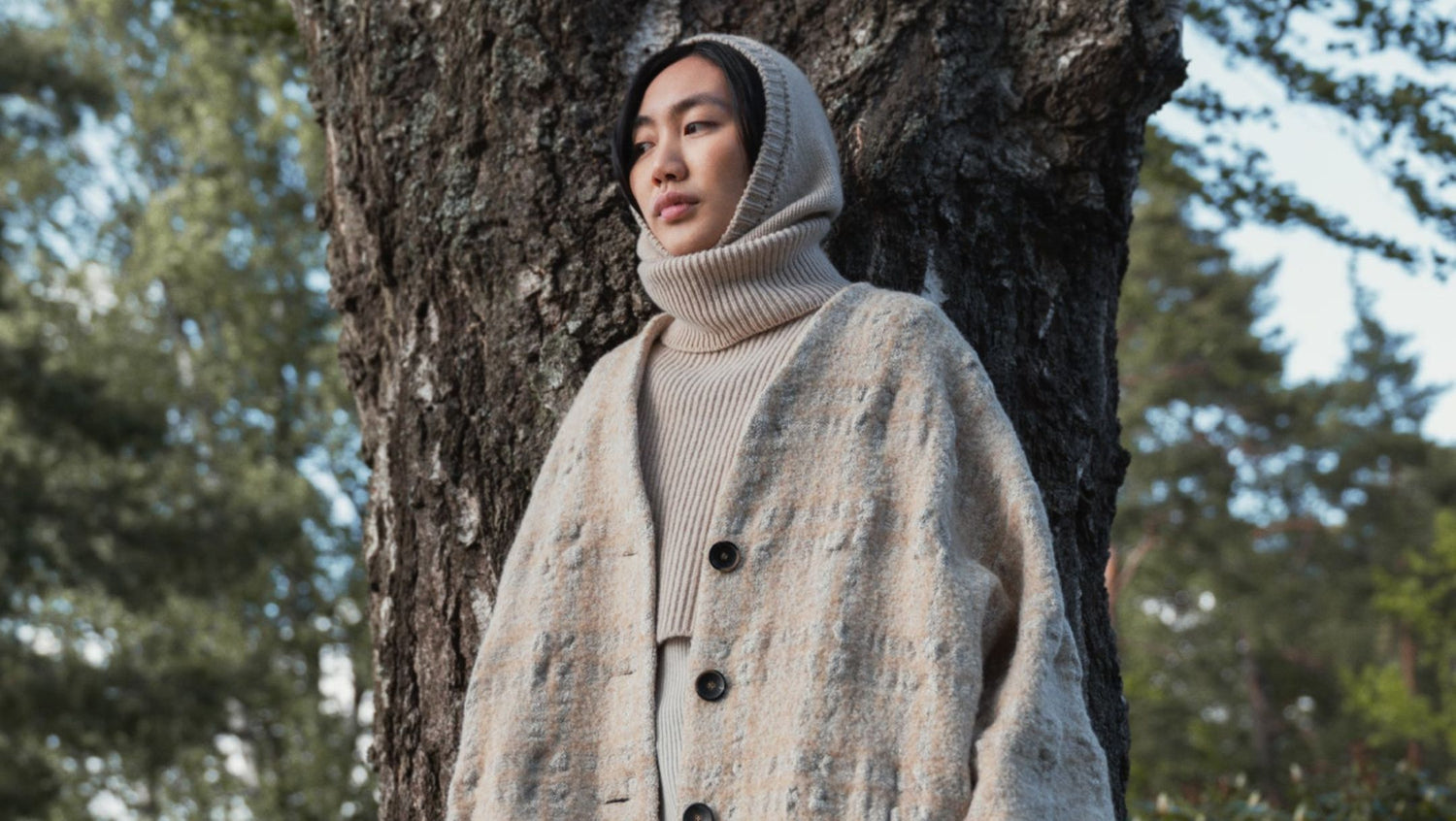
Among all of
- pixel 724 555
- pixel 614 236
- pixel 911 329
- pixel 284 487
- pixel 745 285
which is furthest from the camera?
pixel 284 487

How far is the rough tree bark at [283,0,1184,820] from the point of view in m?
3.36

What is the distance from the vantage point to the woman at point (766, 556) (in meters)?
2.23

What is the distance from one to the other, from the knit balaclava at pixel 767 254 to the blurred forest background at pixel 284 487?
2.76 ft

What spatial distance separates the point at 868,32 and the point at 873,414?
133 cm

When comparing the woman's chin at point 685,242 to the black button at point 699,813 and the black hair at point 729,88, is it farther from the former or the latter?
the black button at point 699,813

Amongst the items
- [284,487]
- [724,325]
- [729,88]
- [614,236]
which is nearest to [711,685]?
[724,325]

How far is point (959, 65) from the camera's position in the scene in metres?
3.46

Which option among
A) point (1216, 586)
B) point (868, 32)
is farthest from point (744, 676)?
point (1216, 586)

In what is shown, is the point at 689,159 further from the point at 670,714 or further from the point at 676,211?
the point at 670,714

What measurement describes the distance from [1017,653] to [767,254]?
784 mm

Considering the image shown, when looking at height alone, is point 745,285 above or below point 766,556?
above

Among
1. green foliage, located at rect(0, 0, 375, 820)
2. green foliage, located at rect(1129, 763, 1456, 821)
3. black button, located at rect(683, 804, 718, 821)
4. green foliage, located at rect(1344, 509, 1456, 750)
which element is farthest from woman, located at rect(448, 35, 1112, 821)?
green foliage, located at rect(1344, 509, 1456, 750)

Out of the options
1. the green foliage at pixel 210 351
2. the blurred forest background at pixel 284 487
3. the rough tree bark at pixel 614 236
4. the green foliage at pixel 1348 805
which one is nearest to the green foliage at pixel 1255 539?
the blurred forest background at pixel 284 487

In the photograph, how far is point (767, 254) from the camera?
8.60 ft
